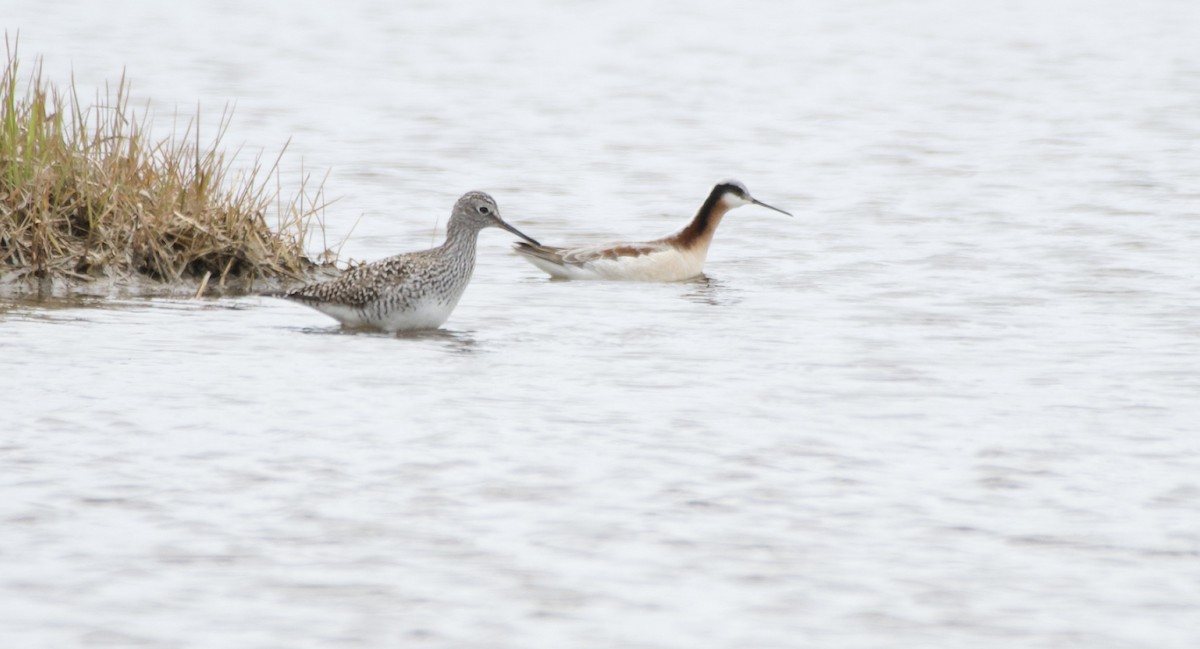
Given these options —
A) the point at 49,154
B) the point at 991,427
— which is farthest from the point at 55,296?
the point at 991,427

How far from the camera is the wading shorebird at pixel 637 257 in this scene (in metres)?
14.5

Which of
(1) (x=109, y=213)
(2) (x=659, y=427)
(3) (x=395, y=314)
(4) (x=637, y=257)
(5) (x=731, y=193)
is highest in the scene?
(5) (x=731, y=193)

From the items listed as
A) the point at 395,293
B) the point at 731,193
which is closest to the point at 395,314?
the point at 395,293

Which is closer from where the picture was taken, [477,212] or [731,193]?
[477,212]

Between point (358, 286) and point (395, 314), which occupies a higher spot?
point (358, 286)

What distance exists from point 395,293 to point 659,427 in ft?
10.1

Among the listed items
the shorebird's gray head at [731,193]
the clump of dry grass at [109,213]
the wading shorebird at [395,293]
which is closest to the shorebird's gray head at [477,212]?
the wading shorebird at [395,293]

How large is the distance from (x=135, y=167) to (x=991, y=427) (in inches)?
227

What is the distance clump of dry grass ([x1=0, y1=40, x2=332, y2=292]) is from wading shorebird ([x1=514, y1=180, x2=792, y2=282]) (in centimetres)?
239

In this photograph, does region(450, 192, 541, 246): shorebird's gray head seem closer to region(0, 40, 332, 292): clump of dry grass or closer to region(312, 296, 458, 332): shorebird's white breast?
region(312, 296, 458, 332): shorebird's white breast

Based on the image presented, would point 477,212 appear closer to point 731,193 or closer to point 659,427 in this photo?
point 731,193

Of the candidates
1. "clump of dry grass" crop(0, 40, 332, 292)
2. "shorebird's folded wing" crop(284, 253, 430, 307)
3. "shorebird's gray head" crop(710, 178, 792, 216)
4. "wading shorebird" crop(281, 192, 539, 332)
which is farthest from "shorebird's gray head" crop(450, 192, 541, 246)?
"shorebird's gray head" crop(710, 178, 792, 216)

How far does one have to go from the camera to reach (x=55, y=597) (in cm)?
659

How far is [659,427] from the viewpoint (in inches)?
363
